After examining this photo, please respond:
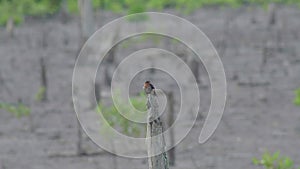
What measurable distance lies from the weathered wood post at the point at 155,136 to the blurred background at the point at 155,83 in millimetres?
2832

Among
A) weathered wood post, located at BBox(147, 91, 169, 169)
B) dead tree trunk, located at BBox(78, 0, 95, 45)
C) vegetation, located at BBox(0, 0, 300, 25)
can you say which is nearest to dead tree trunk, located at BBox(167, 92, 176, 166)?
dead tree trunk, located at BBox(78, 0, 95, 45)

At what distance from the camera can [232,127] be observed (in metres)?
17.8

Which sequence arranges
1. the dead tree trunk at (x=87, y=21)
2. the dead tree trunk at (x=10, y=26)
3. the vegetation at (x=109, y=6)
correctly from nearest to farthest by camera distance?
the dead tree trunk at (x=87, y=21) < the vegetation at (x=109, y=6) < the dead tree trunk at (x=10, y=26)

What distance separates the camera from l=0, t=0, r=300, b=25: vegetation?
31.0m

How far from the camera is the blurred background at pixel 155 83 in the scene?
1535 cm

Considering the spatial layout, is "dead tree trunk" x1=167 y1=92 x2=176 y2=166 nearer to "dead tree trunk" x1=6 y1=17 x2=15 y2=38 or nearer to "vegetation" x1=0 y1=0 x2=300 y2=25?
"vegetation" x1=0 y1=0 x2=300 y2=25

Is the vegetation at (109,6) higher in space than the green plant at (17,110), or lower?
higher

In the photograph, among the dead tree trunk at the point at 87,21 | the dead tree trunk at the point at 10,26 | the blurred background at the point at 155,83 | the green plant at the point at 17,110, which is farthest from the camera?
the dead tree trunk at the point at 10,26

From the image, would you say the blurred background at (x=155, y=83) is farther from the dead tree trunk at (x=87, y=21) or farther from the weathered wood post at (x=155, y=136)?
the weathered wood post at (x=155, y=136)

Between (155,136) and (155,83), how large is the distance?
48.3ft

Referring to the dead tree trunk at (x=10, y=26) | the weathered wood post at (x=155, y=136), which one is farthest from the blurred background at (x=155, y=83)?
the weathered wood post at (x=155, y=136)

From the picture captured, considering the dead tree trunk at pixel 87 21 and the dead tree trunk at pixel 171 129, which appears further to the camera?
the dead tree trunk at pixel 87 21

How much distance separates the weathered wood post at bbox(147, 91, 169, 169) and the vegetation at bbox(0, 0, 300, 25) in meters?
23.0

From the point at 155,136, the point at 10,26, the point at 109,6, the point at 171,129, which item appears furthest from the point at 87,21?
the point at 109,6
